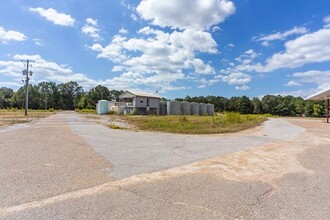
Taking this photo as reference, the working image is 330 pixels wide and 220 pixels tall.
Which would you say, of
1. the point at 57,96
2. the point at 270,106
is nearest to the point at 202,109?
the point at 270,106

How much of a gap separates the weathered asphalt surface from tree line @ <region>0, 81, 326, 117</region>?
219 ft

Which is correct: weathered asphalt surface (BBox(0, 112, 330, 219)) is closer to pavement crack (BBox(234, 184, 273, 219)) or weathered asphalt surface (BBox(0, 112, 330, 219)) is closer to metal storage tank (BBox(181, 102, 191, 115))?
pavement crack (BBox(234, 184, 273, 219))

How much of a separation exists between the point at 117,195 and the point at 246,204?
6.77 ft

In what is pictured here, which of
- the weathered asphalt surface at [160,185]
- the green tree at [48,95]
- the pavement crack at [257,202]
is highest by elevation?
the green tree at [48,95]

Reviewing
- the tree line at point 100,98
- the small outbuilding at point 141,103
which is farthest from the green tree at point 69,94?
the small outbuilding at point 141,103

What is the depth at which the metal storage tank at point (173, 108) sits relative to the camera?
171 feet

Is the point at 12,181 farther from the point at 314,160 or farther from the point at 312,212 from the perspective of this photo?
the point at 314,160

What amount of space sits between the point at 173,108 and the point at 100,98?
169ft

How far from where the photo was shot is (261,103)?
8262 cm

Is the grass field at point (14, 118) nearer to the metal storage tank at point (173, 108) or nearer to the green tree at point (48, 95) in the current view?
the metal storage tank at point (173, 108)

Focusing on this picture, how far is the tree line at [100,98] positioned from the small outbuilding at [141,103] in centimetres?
3891

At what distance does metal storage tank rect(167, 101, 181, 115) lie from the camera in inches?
2050

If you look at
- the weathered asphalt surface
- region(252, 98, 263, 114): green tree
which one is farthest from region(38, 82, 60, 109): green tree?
the weathered asphalt surface

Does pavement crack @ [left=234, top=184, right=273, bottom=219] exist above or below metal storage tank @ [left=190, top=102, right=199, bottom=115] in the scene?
below
